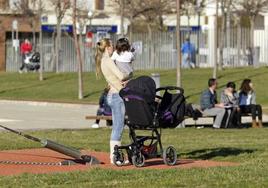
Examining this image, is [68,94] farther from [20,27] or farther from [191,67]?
[20,27]

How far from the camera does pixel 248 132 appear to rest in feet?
68.1

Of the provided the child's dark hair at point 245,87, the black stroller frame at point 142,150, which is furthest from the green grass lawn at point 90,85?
the black stroller frame at point 142,150

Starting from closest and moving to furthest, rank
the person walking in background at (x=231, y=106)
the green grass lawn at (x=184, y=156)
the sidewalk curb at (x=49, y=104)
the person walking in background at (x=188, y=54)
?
the green grass lawn at (x=184, y=156) < the person walking in background at (x=231, y=106) < the sidewalk curb at (x=49, y=104) < the person walking in background at (x=188, y=54)

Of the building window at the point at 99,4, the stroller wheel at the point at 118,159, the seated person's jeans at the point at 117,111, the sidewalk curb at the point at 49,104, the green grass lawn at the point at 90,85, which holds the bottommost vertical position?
the sidewalk curb at the point at 49,104

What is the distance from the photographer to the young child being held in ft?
43.7

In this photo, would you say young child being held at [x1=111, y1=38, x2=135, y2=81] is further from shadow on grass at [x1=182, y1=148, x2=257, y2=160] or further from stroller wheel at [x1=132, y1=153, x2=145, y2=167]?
shadow on grass at [x1=182, y1=148, x2=257, y2=160]

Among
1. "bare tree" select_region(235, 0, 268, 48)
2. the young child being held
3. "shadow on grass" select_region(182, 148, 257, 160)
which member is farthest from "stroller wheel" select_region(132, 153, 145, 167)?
"bare tree" select_region(235, 0, 268, 48)

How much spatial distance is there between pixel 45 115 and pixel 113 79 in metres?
15.7

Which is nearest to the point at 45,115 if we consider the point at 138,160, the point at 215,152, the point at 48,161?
the point at 215,152

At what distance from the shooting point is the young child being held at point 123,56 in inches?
524

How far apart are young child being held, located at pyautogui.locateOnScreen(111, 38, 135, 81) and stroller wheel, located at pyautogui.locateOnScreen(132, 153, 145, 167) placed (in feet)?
3.79

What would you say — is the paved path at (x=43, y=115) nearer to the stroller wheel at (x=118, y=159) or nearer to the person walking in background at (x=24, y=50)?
the stroller wheel at (x=118, y=159)

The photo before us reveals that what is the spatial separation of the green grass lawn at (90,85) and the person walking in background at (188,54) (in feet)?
14.9

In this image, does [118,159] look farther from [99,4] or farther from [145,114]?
[99,4]
